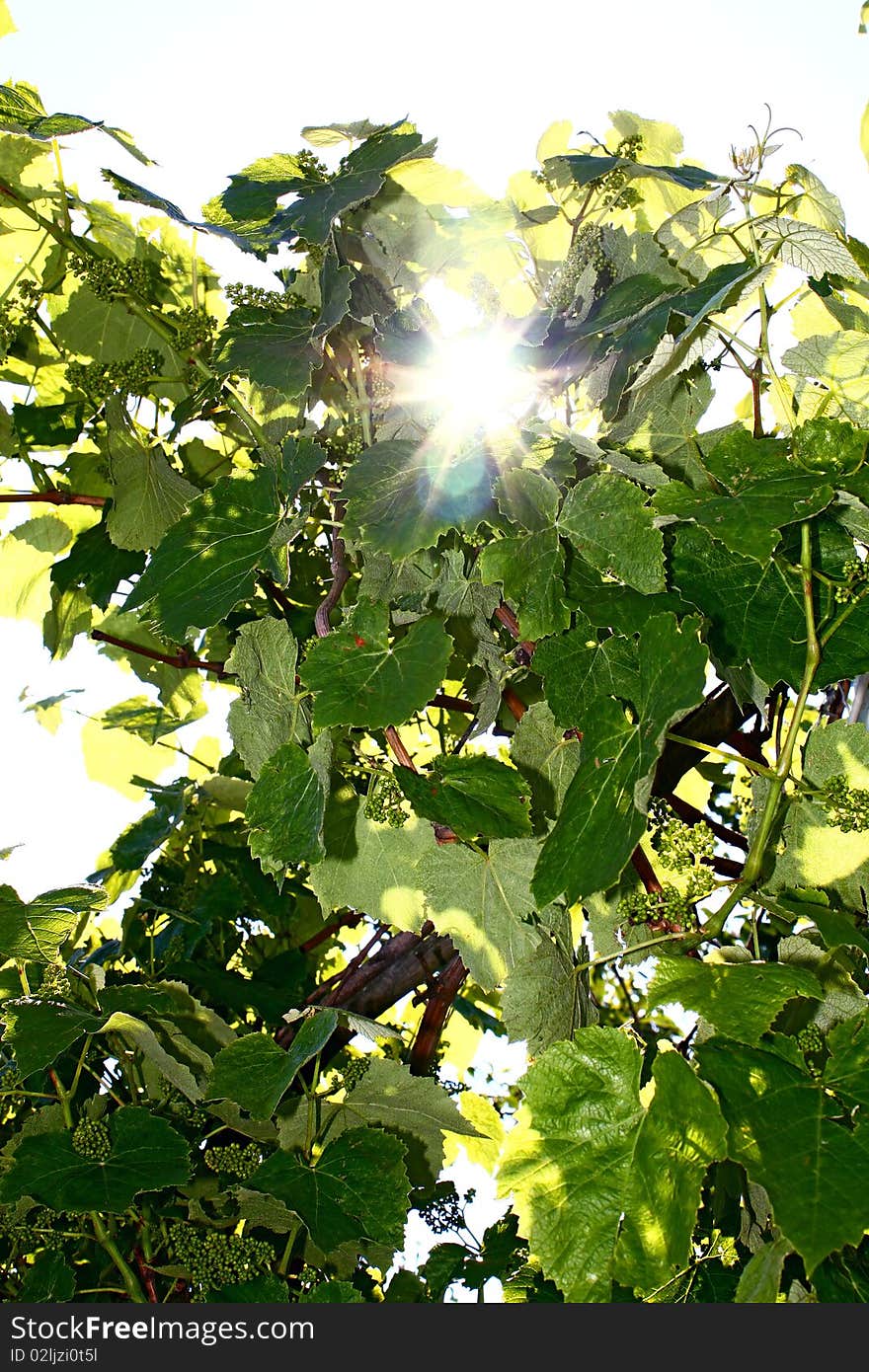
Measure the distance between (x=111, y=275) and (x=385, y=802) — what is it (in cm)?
82

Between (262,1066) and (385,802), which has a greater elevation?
(385,802)

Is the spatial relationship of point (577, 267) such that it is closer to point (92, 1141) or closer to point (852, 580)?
point (852, 580)

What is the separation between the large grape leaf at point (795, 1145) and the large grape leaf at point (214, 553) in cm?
64

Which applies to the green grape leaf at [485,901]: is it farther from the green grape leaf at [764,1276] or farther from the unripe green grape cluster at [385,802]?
the green grape leaf at [764,1276]

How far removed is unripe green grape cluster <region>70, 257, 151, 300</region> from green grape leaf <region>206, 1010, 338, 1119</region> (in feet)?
3.19

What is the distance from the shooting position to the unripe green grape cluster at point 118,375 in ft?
4.88

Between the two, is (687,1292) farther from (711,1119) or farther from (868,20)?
(868,20)

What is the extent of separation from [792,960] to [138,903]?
1180mm

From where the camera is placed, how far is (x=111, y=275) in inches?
56.1

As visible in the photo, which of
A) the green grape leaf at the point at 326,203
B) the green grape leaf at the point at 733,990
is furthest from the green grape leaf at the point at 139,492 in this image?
the green grape leaf at the point at 733,990

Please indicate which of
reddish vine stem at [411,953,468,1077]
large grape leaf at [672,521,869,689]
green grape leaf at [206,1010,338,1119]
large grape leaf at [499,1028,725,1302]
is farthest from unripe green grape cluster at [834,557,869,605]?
reddish vine stem at [411,953,468,1077]

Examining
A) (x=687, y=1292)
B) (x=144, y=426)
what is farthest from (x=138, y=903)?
(x=687, y=1292)

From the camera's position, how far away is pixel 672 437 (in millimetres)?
1140

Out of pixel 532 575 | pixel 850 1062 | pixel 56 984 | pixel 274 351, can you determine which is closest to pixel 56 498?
pixel 274 351
